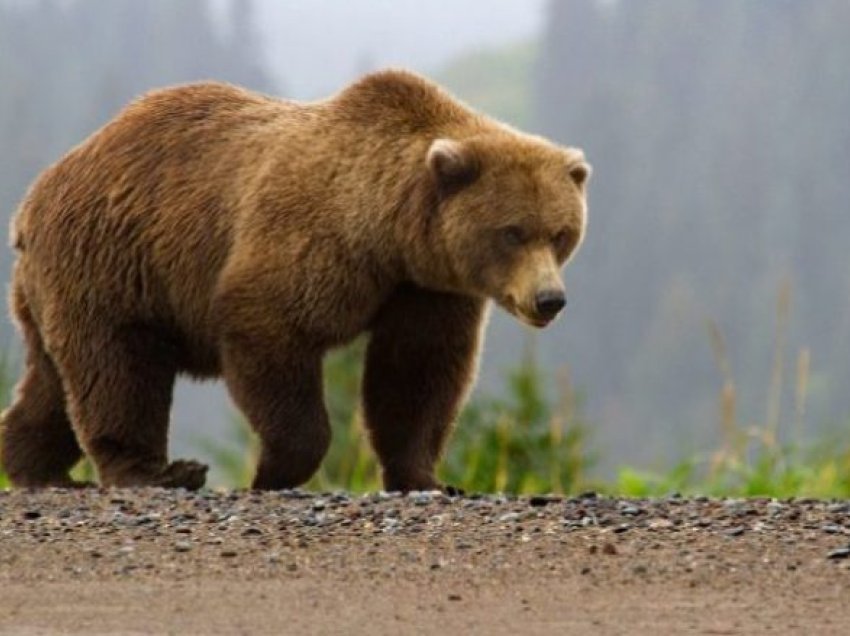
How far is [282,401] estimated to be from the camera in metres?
7.47

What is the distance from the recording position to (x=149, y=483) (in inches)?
310

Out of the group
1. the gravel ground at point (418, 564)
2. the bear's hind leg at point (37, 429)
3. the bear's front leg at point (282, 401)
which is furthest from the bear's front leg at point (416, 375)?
the bear's hind leg at point (37, 429)

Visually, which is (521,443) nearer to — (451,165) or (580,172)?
(580,172)

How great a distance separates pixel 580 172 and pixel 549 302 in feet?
2.04

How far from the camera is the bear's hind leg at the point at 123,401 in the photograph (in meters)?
7.98

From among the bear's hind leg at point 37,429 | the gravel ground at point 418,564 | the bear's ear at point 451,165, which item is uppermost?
the bear's ear at point 451,165

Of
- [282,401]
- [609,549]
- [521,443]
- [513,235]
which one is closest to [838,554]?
[609,549]

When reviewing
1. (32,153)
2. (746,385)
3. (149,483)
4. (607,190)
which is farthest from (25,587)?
(607,190)

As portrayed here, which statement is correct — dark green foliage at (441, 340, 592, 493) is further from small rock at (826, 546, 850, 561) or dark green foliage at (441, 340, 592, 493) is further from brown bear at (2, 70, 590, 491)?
small rock at (826, 546, 850, 561)

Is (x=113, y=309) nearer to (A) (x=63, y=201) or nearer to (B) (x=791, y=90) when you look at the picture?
(A) (x=63, y=201)

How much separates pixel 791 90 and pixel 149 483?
119534 mm

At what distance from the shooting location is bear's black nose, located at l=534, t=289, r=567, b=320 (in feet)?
23.5

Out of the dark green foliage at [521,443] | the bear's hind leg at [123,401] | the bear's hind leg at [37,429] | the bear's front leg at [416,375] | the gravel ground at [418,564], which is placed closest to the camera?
the gravel ground at [418,564]

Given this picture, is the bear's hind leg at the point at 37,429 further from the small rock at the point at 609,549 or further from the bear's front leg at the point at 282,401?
the small rock at the point at 609,549
